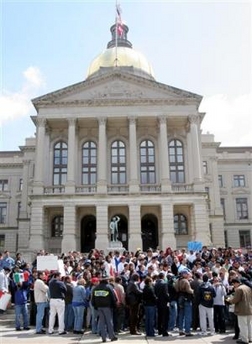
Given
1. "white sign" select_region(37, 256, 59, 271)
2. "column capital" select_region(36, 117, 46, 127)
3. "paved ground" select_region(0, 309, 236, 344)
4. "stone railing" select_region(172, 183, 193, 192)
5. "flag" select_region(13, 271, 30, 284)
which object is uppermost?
"column capital" select_region(36, 117, 46, 127)

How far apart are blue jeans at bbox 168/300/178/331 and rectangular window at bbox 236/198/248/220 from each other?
44818mm

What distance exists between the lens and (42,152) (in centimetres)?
4259

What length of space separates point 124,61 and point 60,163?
24.8 metres

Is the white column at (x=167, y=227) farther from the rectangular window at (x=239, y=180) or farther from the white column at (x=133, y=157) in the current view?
the rectangular window at (x=239, y=180)

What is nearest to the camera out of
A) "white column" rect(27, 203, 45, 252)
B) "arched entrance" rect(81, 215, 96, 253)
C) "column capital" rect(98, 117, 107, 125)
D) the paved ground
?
the paved ground

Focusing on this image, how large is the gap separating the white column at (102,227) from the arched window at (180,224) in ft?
25.9

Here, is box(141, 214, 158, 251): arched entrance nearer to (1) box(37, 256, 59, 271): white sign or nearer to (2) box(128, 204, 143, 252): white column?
(2) box(128, 204, 143, 252): white column

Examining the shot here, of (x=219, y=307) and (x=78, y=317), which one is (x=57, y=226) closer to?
(x=78, y=317)

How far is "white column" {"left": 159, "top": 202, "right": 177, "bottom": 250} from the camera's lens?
39188mm

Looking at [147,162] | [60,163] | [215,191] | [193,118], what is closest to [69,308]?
[147,162]

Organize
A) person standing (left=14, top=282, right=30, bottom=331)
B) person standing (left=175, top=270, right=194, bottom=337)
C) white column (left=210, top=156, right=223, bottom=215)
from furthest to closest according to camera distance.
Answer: white column (left=210, top=156, right=223, bottom=215) < person standing (left=14, top=282, right=30, bottom=331) < person standing (left=175, top=270, right=194, bottom=337)

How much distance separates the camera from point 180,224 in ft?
145

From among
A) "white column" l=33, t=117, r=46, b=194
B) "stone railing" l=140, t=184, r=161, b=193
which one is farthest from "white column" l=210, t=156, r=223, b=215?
"white column" l=33, t=117, r=46, b=194

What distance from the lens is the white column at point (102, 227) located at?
3897 centimetres
